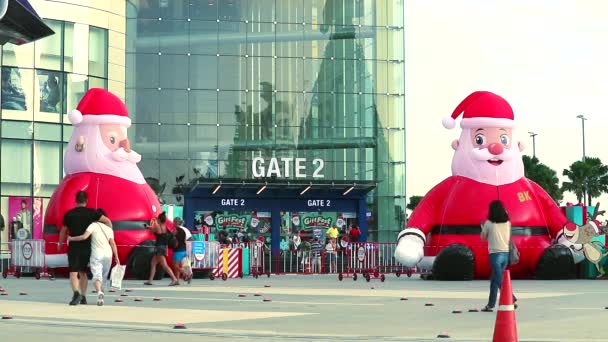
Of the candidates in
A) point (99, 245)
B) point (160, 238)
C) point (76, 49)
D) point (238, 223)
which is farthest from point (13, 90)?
point (99, 245)

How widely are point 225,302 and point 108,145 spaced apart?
11.7 meters

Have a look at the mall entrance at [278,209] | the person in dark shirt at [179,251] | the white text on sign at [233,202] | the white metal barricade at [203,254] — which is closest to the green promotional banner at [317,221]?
the mall entrance at [278,209]

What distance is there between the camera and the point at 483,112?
31.1 meters

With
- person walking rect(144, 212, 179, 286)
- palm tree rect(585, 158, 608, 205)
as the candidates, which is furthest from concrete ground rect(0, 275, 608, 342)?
palm tree rect(585, 158, 608, 205)

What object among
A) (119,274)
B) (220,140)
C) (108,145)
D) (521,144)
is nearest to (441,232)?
(521,144)

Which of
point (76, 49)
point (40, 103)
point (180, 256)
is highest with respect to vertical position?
point (76, 49)

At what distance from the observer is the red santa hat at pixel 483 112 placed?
102ft

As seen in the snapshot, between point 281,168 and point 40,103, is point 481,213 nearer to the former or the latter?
point 40,103

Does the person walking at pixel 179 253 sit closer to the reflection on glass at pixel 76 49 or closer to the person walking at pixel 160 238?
the person walking at pixel 160 238

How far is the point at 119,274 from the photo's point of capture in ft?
69.3

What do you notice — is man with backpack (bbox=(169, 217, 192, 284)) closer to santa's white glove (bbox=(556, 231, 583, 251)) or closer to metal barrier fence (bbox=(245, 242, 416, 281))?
santa's white glove (bbox=(556, 231, 583, 251))

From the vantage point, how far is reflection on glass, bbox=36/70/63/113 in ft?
165

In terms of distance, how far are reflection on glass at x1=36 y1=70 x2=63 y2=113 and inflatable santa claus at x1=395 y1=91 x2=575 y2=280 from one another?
76.9 feet

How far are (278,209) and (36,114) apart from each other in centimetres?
1040
